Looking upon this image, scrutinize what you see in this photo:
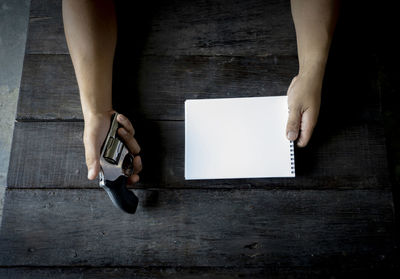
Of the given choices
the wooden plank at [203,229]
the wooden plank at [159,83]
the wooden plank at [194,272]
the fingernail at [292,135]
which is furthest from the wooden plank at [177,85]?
the wooden plank at [194,272]

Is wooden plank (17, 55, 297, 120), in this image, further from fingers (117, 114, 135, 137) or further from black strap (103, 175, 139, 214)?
black strap (103, 175, 139, 214)

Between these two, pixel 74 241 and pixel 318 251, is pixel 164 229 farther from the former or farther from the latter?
pixel 318 251

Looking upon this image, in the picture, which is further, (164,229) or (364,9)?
(364,9)

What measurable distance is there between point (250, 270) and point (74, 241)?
0.46 meters

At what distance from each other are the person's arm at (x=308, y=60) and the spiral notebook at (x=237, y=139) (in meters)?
0.04

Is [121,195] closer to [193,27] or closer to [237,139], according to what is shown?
[237,139]

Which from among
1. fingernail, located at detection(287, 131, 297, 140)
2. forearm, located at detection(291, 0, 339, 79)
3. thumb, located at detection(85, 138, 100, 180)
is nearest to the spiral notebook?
fingernail, located at detection(287, 131, 297, 140)

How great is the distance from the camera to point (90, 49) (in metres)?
0.86

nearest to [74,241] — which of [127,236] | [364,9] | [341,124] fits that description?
[127,236]

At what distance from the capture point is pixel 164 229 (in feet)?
2.72

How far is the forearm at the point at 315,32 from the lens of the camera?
86 centimetres

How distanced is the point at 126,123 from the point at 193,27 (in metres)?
0.36

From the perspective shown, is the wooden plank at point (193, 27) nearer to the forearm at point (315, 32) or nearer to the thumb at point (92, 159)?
the forearm at point (315, 32)

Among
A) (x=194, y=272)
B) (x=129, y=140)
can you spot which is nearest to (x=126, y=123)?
(x=129, y=140)
